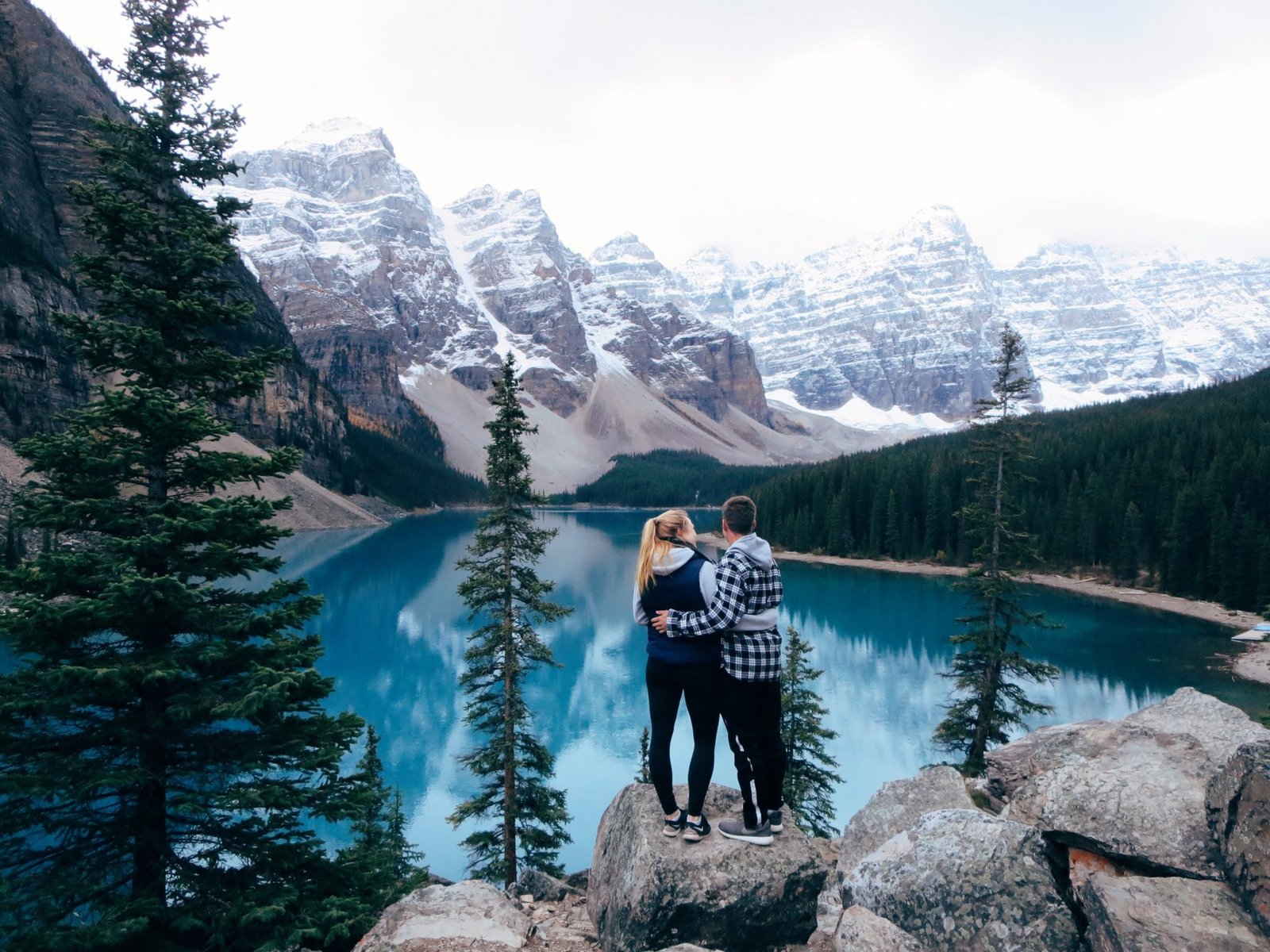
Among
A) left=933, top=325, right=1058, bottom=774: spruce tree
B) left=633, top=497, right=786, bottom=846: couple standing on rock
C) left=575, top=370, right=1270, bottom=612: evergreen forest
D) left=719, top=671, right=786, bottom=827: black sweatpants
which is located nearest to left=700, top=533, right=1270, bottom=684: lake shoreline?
left=575, top=370, right=1270, bottom=612: evergreen forest

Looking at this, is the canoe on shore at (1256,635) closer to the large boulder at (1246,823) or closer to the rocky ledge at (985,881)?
the rocky ledge at (985,881)

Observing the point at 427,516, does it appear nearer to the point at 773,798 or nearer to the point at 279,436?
the point at 279,436

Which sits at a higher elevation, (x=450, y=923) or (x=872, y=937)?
(x=872, y=937)

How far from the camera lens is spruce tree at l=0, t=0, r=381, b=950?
6266 millimetres

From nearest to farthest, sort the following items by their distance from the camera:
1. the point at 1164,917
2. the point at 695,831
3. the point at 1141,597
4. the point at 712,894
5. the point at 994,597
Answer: the point at 1164,917 < the point at 712,894 < the point at 695,831 < the point at 994,597 < the point at 1141,597

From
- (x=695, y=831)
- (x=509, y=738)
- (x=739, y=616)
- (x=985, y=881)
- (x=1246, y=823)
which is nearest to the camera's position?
(x=1246, y=823)

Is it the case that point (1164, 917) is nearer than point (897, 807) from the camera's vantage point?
Yes

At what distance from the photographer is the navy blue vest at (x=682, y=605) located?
5.24 metres

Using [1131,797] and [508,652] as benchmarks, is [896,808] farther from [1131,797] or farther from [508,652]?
[508,652]

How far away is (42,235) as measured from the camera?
78750 millimetres

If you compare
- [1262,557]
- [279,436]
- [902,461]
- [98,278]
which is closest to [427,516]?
[279,436]

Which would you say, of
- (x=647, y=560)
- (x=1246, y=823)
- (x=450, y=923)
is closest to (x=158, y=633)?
(x=450, y=923)

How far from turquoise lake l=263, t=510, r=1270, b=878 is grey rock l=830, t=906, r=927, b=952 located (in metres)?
14.8

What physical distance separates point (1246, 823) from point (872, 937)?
2.11m
